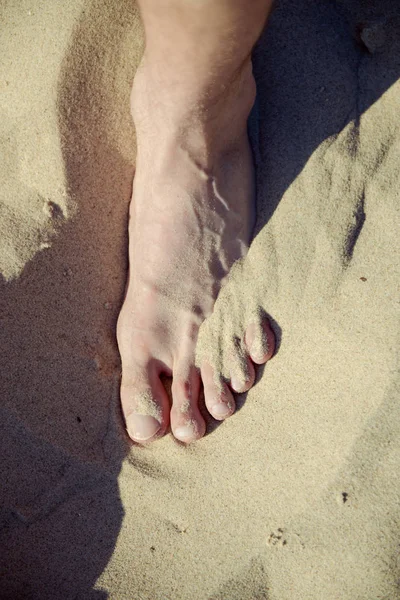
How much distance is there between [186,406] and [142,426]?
0.17 metres

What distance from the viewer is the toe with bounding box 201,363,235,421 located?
168 centimetres

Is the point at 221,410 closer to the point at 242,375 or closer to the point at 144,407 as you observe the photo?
the point at 242,375

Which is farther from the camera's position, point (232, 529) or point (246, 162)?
point (246, 162)

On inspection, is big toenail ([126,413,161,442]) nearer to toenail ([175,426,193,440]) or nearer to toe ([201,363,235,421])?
toenail ([175,426,193,440])

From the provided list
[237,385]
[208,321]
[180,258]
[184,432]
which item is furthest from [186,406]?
[180,258]

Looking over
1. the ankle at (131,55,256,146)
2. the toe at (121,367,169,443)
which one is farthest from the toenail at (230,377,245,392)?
the ankle at (131,55,256,146)

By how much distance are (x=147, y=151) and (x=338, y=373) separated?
0.99 m

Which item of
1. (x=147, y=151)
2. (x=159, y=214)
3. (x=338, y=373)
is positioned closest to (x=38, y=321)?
(x=159, y=214)

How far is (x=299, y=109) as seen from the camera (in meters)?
1.71

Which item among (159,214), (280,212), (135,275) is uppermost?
(280,212)

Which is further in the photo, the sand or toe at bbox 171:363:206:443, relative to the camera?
toe at bbox 171:363:206:443

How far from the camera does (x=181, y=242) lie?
1682 millimetres

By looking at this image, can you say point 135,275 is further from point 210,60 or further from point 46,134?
point 210,60

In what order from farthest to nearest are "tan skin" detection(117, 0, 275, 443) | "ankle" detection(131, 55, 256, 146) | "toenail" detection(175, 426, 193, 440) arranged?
"toenail" detection(175, 426, 193, 440)
"tan skin" detection(117, 0, 275, 443)
"ankle" detection(131, 55, 256, 146)
